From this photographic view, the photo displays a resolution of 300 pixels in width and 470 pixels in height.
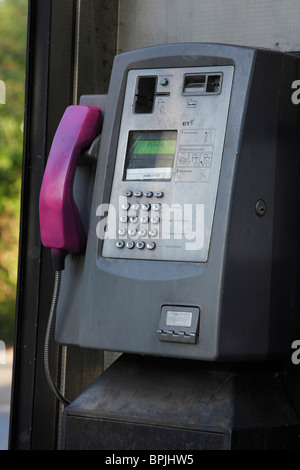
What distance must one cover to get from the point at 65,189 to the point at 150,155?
22 centimetres

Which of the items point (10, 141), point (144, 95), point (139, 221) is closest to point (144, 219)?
point (139, 221)

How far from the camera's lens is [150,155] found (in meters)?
1.90

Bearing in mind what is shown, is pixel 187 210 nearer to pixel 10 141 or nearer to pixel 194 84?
pixel 194 84

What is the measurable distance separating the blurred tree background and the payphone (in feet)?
3.25

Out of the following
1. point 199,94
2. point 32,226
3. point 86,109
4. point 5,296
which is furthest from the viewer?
point 5,296

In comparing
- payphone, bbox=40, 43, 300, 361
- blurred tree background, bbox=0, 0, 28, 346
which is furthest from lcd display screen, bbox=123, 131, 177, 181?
blurred tree background, bbox=0, 0, 28, 346

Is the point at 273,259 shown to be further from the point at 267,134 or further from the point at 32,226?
the point at 32,226

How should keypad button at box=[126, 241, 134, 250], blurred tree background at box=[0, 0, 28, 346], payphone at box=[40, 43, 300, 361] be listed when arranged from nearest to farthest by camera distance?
payphone at box=[40, 43, 300, 361] < keypad button at box=[126, 241, 134, 250] < blurred tree background at box=[0, 0, 28, 346]

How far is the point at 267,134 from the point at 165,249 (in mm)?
335

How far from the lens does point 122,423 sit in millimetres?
1810

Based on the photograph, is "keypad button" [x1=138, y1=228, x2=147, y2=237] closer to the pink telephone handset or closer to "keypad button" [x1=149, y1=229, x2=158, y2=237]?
"keypad button" [x1=149, y1=229, x2=158, y2=237]

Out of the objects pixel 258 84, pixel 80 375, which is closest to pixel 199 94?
pixel 258 84

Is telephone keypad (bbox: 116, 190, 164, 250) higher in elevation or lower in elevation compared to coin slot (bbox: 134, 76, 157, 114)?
lower

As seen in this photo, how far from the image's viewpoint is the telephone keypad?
1.84 metres
